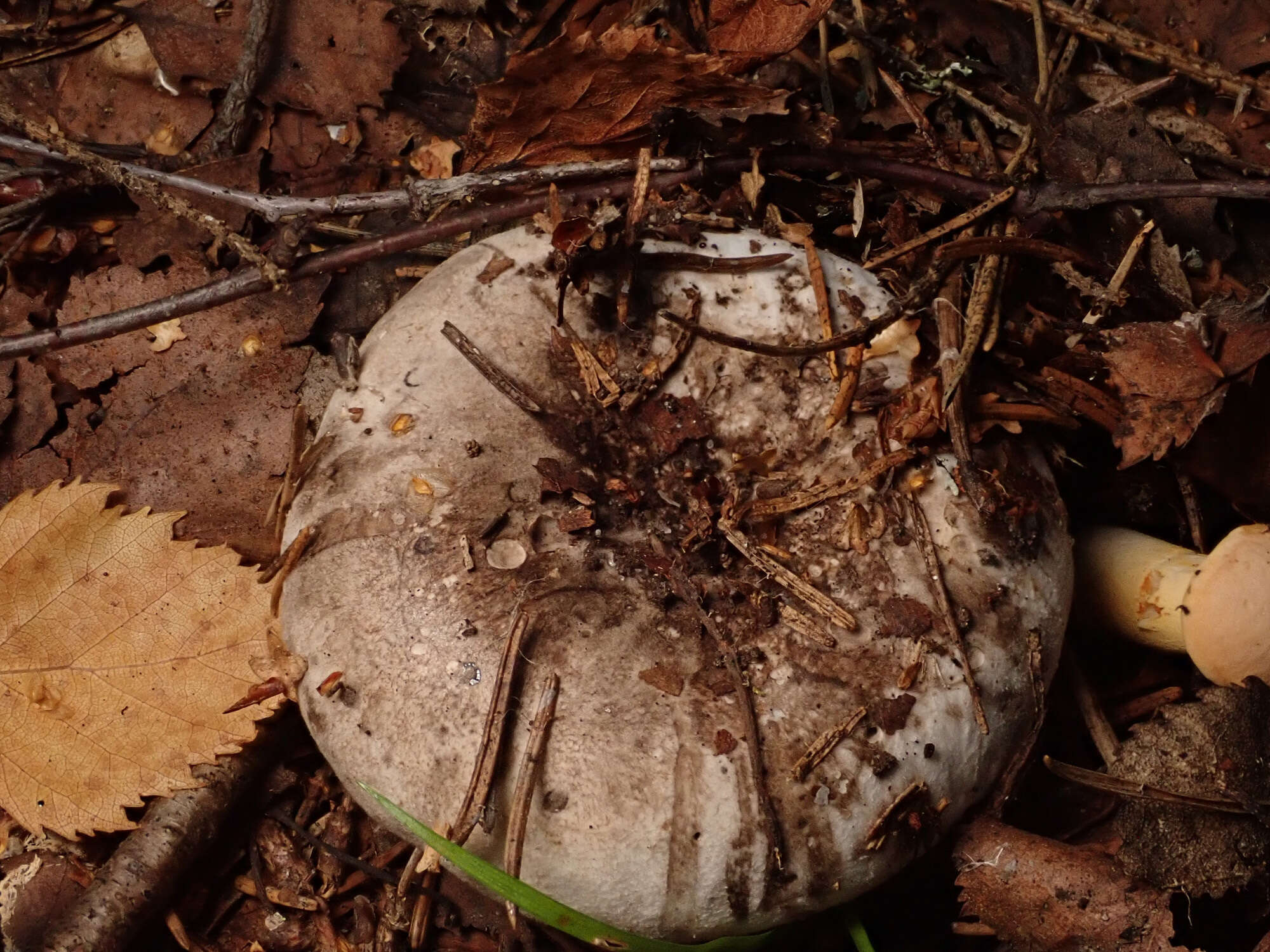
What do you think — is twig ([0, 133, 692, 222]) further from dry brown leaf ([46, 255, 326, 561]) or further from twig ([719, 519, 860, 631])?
twig ([719, 519, 860, 631])

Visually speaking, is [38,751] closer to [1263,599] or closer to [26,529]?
[26,529]

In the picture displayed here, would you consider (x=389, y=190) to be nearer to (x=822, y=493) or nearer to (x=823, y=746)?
(x=822, y=493)

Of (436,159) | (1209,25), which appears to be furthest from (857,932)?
(1209,25)

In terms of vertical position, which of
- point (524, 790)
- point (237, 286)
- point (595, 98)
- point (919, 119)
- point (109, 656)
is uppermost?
point (595, 98)

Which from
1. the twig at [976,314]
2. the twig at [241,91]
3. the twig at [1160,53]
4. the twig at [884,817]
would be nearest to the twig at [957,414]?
the twig at [976,314]

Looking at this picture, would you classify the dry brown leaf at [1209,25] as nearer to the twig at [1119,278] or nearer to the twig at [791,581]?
the twig at [1119,278]

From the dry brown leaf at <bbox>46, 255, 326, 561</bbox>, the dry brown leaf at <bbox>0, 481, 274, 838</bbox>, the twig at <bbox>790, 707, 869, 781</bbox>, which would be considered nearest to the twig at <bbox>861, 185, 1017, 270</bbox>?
the twig at <bbox>790, 707, 869, 781</bbox>
